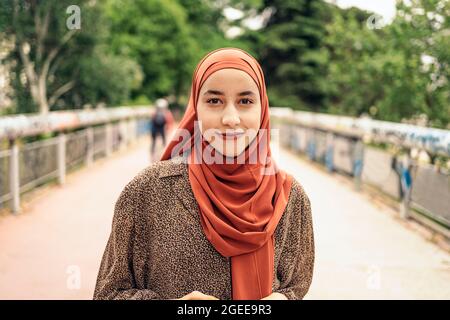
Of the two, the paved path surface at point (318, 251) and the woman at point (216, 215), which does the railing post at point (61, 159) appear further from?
the woman at point (216, 215)

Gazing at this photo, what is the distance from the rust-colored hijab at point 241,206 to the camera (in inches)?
72.6

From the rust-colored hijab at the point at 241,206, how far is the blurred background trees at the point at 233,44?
4.11m

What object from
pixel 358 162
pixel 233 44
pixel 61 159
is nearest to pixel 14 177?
pixel 61 159

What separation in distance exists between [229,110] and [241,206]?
11.2 inches

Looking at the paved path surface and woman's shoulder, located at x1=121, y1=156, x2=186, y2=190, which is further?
the paved path surface

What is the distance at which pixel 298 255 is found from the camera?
201cm

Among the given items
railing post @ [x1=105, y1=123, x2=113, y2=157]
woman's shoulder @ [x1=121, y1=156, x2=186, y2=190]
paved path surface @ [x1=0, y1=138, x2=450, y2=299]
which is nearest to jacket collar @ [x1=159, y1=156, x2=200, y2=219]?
woman's shoulder @ [x1=121, y1=156, x2=186, y2=190]

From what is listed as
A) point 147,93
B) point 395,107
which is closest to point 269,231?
point 395,107

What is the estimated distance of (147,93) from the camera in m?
43.2

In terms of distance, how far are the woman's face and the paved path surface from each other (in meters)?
3.88

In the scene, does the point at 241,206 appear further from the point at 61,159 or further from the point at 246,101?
the point at 61,159

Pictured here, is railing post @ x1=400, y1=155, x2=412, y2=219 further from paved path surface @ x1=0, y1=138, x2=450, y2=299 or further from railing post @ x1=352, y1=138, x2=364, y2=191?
railing post @ x1=352, y1=138, x2=364, y2=191

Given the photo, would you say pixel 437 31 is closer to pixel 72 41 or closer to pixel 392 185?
pixel 392 185

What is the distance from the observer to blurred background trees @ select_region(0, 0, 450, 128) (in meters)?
10.8
